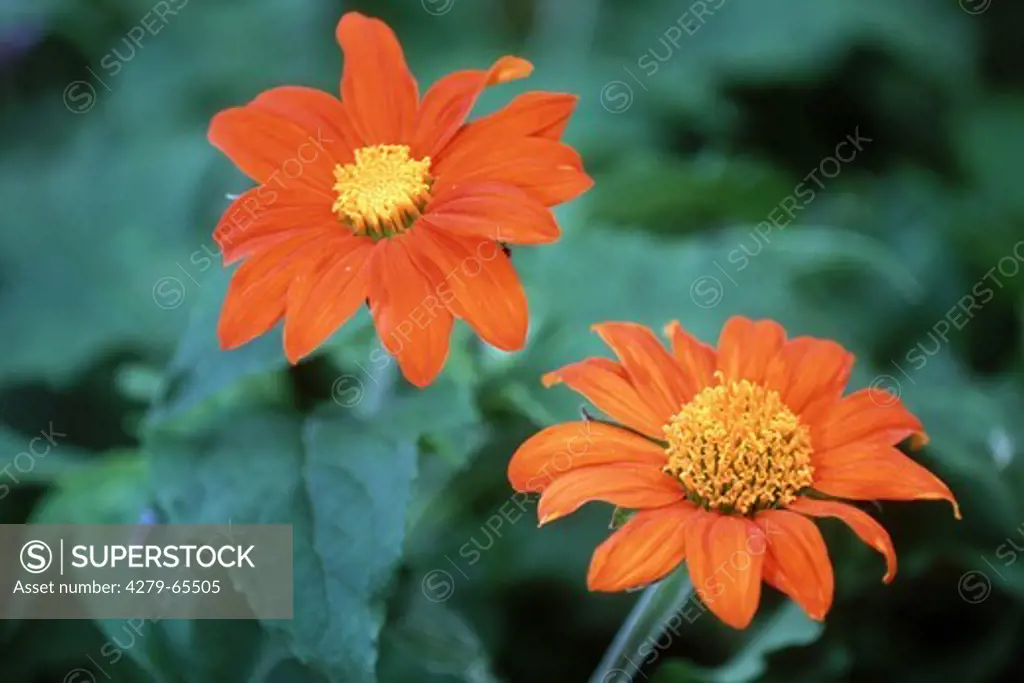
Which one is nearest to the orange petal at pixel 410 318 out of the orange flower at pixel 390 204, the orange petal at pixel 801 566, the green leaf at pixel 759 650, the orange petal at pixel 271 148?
the orange flower at pixel 390 204

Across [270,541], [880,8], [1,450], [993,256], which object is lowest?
[1,450]

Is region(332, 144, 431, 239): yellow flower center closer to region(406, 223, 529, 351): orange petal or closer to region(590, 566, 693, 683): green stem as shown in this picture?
region(406, 223, 529, 351): orange petal

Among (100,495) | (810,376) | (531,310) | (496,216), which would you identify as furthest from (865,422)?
(100,495)

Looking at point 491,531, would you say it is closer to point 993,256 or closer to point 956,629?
point 956,629

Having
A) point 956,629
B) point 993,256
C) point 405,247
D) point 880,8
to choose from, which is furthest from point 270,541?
point 880,8

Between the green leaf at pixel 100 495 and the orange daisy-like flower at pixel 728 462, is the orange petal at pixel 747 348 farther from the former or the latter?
the green leaf at pixel 100 495

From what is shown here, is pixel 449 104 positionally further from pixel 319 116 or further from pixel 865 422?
pixel 865 422
